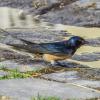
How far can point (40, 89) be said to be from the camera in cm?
572

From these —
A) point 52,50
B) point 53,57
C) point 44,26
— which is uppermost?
point 52,50

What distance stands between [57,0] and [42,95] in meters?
13.1

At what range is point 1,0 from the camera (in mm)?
20219

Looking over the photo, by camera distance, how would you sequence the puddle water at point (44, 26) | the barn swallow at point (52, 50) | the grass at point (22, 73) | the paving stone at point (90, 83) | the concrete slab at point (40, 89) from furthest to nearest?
the puddle water at point (44, 26), the barn swallow at point (52, 50), the grass at point (22, 73), the paving stone at point (90, 83), the concrete slab at point (40, 89)

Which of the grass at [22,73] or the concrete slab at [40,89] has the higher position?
the concrete slab at [40,89]

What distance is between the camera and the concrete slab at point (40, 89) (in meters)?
5.38

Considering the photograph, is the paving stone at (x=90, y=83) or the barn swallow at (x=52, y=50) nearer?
the paving stone at (x=90, y=83)

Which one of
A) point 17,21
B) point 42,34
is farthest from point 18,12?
point 42,34

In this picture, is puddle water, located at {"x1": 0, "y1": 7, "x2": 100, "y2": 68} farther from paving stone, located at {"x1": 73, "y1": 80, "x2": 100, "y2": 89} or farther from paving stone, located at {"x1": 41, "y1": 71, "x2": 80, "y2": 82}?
paving stone, located at {"x1": 73, "y1": 80, "x2": 100, "y2": 89}

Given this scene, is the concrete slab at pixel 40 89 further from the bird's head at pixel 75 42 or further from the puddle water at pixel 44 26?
the puddle water at pixel 44 26

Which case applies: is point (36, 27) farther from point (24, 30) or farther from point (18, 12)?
point (18, 12)

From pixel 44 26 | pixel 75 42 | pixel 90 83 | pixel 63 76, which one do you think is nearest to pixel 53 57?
pixel 75 42

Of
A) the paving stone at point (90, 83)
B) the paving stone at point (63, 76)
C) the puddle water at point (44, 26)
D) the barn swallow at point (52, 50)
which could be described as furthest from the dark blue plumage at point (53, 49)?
the puddle water at point (44, 26)

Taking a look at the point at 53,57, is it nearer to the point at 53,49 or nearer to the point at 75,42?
the point at 53,49
